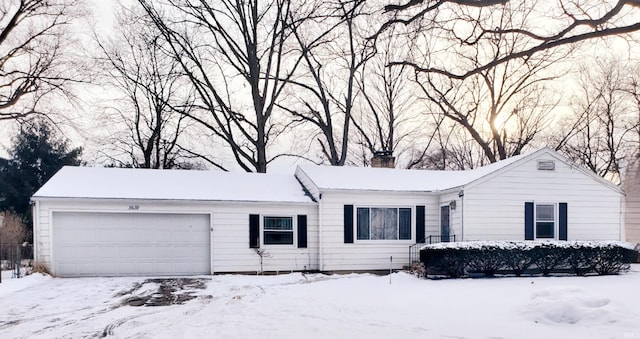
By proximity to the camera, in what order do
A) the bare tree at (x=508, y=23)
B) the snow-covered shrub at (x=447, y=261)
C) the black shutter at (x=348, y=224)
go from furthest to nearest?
the black shutter at (x=348, y=224)
the snow-covered shrub at (x=447, y=261)
the bare tree at (x=508, y=23)

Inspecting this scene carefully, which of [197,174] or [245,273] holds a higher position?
[197,174]

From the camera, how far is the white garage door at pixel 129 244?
13.8m

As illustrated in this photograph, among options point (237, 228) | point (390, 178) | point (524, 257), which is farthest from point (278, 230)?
point (524, 257)

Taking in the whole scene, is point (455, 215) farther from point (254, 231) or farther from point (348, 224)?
point (254, 231)

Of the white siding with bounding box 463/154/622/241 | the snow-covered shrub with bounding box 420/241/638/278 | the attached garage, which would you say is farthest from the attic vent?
the attached garage

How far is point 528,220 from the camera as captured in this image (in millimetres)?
14812

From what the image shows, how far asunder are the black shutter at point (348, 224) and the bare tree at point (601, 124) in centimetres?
1743

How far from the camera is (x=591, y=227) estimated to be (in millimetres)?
15102

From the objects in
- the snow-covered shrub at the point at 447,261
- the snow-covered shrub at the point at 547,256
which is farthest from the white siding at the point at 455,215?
the snow-covered shrub at the point at 547,256

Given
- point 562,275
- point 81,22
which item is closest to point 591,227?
point 562,275

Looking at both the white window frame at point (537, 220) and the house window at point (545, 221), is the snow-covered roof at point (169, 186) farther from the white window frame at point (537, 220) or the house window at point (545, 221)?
the house window at point (545, 221)

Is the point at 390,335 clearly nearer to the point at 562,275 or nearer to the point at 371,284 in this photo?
the point at 371,284

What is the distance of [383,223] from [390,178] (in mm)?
1955

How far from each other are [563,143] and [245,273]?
2176 cm
